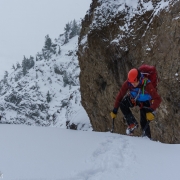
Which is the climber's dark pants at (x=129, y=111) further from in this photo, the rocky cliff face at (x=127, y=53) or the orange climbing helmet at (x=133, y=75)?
the rocky cliff face at (x=127, y=53)

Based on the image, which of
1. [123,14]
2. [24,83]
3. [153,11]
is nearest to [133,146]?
[153,11]

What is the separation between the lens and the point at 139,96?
18.9ft

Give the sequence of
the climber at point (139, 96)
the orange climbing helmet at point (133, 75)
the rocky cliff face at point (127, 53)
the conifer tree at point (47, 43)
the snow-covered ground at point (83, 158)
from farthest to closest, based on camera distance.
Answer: the conifer tree at point (47, 43) < the rocky cliff face at point (127, 53) < the climber at point (139, 96) < the orange climbing helmet at point (133, 75) < the snow-covered ground at point (83, 158)

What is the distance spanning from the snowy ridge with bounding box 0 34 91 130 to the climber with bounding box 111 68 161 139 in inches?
1179

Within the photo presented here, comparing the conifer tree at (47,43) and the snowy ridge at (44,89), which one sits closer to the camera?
the snowy ridge at (44,89)

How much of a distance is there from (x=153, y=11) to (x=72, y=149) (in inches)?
232

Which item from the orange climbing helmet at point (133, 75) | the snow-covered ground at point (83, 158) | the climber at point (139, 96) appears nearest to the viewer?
the snow-covered ground at point (83, 158)

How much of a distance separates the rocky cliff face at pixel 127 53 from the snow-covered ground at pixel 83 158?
3.03 m

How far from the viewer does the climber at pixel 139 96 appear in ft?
17.6

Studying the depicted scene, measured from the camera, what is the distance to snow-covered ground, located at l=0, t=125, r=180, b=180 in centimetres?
314

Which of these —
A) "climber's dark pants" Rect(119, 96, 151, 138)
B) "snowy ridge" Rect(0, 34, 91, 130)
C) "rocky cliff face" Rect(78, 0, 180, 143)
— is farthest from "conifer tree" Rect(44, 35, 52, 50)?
"climber's dark pants" Rect(119, 96, 151, 138)

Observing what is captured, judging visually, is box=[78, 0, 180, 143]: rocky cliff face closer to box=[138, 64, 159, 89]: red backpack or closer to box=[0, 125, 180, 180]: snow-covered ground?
box=[138, 64, 159, 89]: red backpack

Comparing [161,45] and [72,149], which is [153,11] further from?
[72,149]

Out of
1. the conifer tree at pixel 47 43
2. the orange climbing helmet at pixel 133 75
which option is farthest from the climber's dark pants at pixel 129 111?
the conifer tree at pixel 47 43
